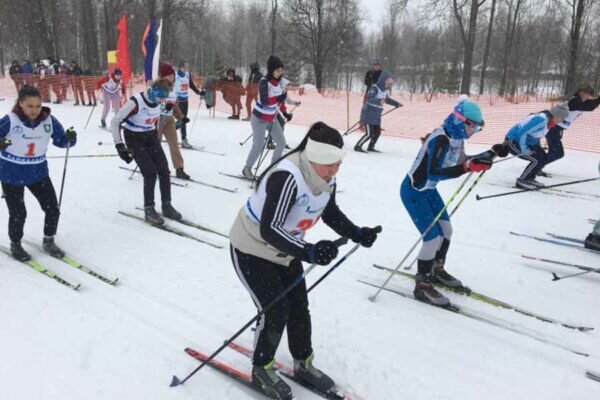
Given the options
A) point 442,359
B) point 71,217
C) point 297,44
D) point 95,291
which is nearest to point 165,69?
point 71,217

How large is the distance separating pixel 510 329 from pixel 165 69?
15.9ft

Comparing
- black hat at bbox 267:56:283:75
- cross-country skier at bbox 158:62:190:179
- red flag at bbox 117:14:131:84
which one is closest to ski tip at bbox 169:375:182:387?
cross-country skier at bbox 158:62:190:179

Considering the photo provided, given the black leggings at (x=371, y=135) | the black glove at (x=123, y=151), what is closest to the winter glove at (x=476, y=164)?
the black glove at (x=123, y=151)

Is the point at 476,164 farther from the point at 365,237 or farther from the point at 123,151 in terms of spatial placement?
the point at 123,151

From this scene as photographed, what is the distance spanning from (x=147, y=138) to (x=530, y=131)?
5.74 meters

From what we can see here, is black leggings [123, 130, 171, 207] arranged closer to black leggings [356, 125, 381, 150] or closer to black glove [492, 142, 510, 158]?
black glove [492, 142, 510, 158]

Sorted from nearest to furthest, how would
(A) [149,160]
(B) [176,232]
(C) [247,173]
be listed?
1. (B) [176,232]
2. (A) [149,160]
3. (C) [247,173]

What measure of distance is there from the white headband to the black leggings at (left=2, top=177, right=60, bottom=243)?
3208 mm

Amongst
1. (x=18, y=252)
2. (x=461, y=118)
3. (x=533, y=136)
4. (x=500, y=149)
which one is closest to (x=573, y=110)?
(x=533, y=136)

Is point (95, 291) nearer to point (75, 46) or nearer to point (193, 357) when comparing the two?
point (193, 357)

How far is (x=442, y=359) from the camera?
3.03 meters

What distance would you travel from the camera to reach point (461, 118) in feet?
11.0

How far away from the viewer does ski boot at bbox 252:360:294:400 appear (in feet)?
8.21

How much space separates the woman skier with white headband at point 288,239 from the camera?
2.11m
